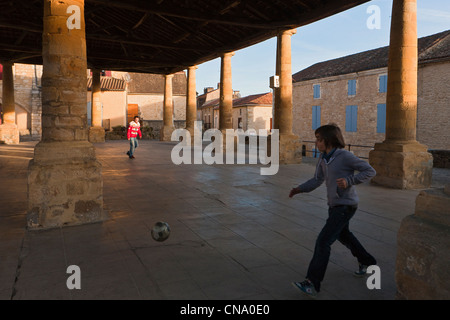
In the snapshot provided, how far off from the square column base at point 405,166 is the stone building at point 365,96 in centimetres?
580

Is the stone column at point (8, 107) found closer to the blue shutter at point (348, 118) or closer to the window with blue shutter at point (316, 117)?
the window with blue shutter at point (316, 117)

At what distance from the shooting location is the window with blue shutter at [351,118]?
23000 millimetres

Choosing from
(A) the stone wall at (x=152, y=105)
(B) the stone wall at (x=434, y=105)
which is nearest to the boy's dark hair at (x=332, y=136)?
(B) the stone wall at (x=434, y=105)

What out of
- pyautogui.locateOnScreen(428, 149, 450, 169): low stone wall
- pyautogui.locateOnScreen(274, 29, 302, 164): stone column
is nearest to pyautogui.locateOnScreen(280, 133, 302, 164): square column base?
pyautogui.locateOnScreen(274, 29, 302, 164): stone column

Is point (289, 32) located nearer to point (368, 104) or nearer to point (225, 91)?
point (225, 91)

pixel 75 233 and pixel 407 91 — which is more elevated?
pixel 407 91

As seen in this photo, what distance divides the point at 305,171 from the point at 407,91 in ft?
11.0

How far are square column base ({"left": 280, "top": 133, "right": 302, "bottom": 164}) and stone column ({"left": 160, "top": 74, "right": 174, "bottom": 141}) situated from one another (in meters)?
12.2

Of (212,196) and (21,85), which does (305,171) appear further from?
(21,85)

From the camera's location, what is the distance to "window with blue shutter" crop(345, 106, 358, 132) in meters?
23.0

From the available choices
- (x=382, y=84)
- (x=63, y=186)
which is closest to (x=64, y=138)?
(x=63, y=186)

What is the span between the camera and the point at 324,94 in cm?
2522
